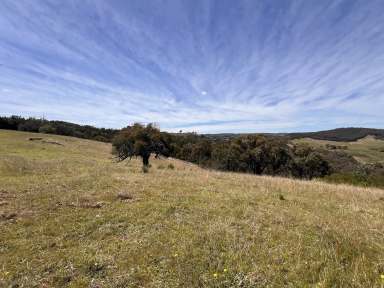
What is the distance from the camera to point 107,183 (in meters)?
15.2

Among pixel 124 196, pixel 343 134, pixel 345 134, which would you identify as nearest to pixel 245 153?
pixel 124 196

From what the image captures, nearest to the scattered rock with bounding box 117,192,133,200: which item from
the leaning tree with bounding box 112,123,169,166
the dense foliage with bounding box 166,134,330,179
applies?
the leaning tree with bounding box 112,123,169,166

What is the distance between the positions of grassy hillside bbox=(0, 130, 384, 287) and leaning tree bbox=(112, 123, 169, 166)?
37.7 feet

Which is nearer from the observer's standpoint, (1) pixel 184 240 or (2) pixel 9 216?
(1) pixel 184 240

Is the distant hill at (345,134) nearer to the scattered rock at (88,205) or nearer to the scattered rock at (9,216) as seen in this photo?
the scattered rock at (88,205)

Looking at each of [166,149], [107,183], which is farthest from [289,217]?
[166,149]

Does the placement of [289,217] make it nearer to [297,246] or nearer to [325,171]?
[297,246]

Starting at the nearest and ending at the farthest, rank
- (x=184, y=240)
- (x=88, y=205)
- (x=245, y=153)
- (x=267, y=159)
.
→ (x=184, y=240) → (x=88, y=205) → (x=267, y=159) → (x=245, y=153)

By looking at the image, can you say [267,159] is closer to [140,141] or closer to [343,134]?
[140,141]

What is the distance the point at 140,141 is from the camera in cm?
2408

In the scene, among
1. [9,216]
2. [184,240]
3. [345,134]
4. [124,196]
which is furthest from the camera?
[345,134]

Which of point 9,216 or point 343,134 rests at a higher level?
point 343,134

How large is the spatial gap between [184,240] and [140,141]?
695 inches

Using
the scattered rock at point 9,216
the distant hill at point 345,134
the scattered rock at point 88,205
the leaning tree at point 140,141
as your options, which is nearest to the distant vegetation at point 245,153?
the leaning tree at point 140,141
